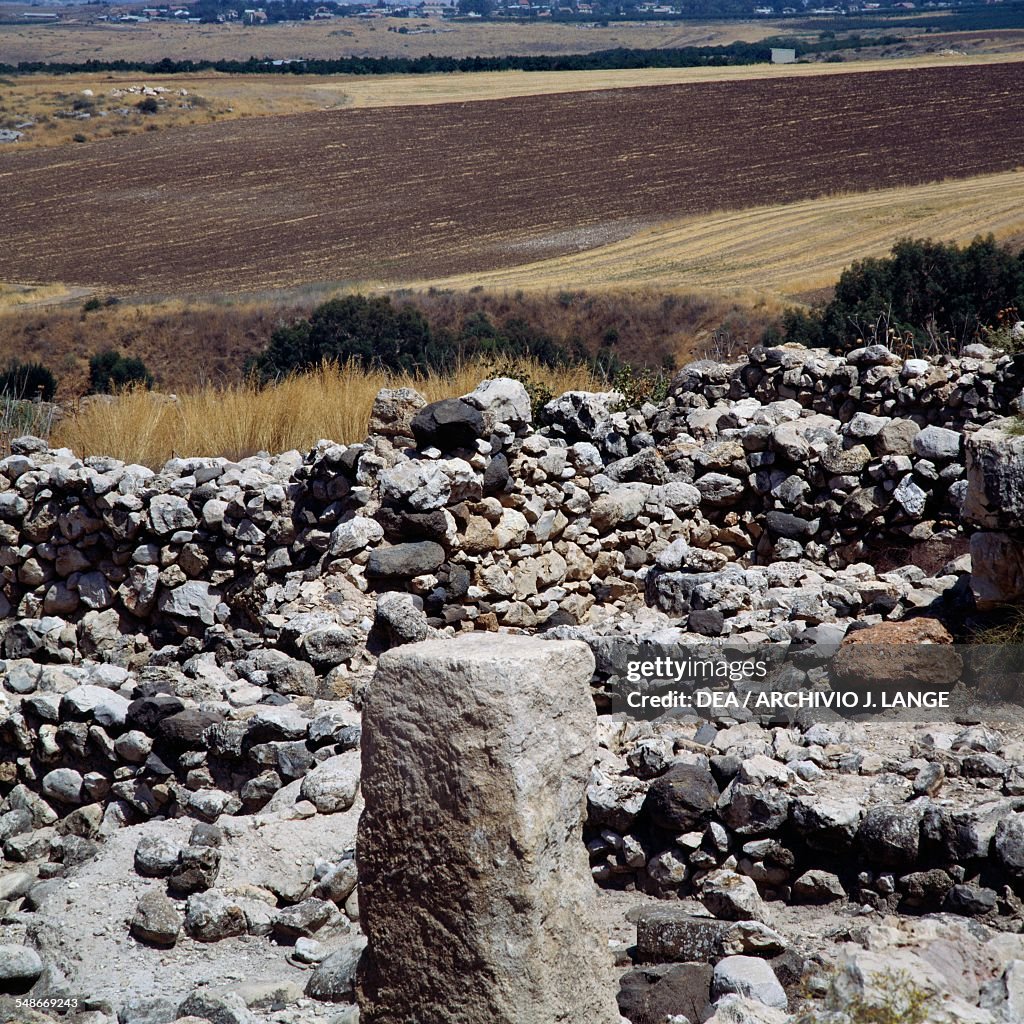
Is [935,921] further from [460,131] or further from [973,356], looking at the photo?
[460,131]

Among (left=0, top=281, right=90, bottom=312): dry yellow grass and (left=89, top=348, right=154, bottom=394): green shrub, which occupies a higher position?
(left=0, top=281, right=90, bottom=312): dry yellow grass

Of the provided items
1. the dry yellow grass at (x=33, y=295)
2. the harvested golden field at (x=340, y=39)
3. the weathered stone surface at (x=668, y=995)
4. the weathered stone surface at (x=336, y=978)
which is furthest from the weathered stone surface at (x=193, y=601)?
the harvested golden field at (x=340, y=39)

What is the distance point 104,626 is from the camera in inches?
322

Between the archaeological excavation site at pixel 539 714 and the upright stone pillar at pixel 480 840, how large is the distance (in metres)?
0.01

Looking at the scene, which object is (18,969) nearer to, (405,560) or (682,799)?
(682,799)

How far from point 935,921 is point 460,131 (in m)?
50.2

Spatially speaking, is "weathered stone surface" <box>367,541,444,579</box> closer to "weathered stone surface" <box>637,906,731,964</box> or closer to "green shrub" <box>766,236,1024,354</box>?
"weathered stone surface" <box>637,906,731,964</box>

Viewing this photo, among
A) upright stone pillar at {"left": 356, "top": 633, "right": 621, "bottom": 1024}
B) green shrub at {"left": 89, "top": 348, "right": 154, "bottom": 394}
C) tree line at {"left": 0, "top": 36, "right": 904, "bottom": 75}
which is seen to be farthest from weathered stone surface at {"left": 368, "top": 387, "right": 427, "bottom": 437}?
tree line at {"left": 0, "top": 36, "right": 904, "bottom": 75}

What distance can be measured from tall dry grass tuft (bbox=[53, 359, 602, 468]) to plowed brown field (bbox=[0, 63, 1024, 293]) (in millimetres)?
22499

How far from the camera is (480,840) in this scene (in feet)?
10.7

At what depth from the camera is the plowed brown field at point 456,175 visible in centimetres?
3541

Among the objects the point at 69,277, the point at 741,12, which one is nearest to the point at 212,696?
the point at 69,277

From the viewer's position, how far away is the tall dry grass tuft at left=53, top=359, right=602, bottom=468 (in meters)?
9.78

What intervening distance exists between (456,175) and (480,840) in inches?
1679
